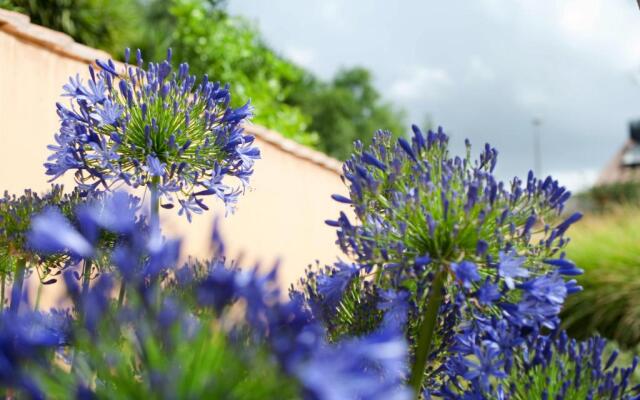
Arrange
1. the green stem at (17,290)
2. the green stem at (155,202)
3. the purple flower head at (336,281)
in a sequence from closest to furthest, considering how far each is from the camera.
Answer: the green stem at (17,290) < the purple flower head at (336,281) < the green stem at (155,202)

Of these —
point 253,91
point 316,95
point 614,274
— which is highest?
point 316,95

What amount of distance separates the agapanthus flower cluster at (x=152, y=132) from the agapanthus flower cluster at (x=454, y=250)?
2.01 ft

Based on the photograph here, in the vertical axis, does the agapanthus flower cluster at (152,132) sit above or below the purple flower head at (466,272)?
above

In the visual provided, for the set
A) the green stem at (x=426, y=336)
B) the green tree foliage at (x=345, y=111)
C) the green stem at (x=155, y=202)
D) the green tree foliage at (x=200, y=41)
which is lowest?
the green stem at (x=426, y=336)

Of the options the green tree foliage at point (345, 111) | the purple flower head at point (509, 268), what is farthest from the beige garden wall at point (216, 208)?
the green tree foliage at point (345, 111)

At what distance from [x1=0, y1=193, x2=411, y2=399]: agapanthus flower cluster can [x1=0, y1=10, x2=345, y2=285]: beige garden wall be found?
10 cm

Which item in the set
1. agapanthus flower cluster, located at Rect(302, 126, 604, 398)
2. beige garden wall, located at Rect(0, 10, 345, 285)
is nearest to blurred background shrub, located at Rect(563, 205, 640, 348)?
beige garden wall, located at Rect(0, 10, 345, 285)

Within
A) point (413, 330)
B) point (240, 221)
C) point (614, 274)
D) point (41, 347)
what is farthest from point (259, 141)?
point (41, 347)

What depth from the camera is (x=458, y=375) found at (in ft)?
5.03

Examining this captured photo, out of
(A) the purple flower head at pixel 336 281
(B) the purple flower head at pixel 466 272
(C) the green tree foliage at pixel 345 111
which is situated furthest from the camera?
(C) the green tree foliage at pixel 345 111

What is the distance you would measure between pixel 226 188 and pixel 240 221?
4998mm

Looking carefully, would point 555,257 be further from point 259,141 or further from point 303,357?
point 259,141

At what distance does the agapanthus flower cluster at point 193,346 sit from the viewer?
0.84 meters

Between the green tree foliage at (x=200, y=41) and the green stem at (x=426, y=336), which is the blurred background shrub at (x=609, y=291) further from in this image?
the green stem at (x=426, y=336)
